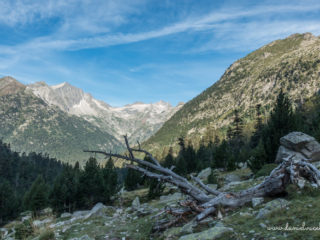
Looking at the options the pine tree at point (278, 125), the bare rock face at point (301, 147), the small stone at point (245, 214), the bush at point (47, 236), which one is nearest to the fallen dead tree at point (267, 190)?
the small stone at point (245, 214)

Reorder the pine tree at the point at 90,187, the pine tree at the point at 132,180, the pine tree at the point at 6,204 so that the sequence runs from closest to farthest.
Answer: the pine tree at the point at 90,187 < the pine tree at the point at 6,204 < the pine tree at the point at 132,180

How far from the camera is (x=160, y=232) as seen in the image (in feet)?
27.2

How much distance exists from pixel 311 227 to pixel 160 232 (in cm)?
528

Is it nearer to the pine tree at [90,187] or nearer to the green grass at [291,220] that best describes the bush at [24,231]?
the green grass at [291,220]

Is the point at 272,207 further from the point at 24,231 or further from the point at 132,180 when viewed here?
the point at 132,180

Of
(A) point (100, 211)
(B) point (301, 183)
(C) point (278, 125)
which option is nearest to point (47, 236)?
(B) point (301, 183)

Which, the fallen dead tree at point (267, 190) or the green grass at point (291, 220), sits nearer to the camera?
the green grass at point (291, 220)

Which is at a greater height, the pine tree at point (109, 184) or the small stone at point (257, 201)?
the small stone at point (257, 201)

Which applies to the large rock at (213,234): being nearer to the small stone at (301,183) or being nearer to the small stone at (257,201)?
the small stone at (257,201)

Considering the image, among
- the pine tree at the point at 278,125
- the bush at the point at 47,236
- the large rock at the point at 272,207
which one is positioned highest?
the pine tree at the point at 278,125

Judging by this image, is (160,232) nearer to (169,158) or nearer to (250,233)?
(250,233)

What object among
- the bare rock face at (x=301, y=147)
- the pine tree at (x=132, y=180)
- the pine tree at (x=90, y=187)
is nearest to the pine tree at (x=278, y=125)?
the bare rock face at (x=301, y=147)

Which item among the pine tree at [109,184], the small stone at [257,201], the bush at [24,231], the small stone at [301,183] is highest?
the small stone at [301,183]

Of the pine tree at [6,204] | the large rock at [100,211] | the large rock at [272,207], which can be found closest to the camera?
the large rock at [272,207]
